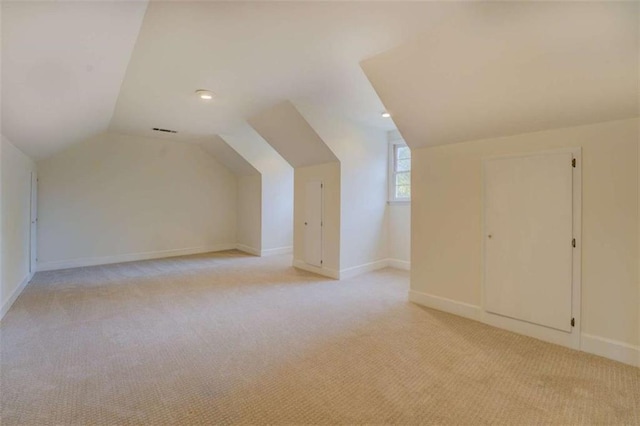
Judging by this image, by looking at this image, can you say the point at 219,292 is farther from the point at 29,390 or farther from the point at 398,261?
the point at 398,261

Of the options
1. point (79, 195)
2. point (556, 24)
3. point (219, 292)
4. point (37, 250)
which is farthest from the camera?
point (79, 195)

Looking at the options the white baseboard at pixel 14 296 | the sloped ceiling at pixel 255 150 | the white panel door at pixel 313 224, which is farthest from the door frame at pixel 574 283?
the white baseboard at pixel 14 296

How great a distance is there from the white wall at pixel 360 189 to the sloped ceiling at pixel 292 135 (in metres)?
0.19

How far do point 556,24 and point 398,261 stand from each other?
4326 millimetres

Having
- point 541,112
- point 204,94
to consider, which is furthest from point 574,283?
point 204,94

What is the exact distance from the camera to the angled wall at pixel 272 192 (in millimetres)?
6633

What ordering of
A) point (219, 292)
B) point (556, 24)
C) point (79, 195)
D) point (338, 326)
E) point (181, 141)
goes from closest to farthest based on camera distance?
1. point (556, 24)
2. point (338, 326)
3. point (219, 292)
4. point (79, 195)
5. point (181, 141)

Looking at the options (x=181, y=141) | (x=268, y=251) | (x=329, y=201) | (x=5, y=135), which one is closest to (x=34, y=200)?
(x=5, y=135)

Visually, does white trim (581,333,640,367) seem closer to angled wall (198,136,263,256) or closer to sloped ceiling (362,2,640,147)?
sloped ceiling (362,2,640,147)

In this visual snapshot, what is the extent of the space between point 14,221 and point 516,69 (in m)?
5.69

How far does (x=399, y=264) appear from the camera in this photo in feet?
18.6

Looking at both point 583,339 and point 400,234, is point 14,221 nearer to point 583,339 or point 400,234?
point 400,234

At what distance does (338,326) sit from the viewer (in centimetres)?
312

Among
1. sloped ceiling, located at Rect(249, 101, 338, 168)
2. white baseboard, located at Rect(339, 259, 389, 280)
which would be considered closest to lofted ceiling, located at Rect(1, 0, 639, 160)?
sloped ceiling, located at Rect(249, 101, 338, 168)
